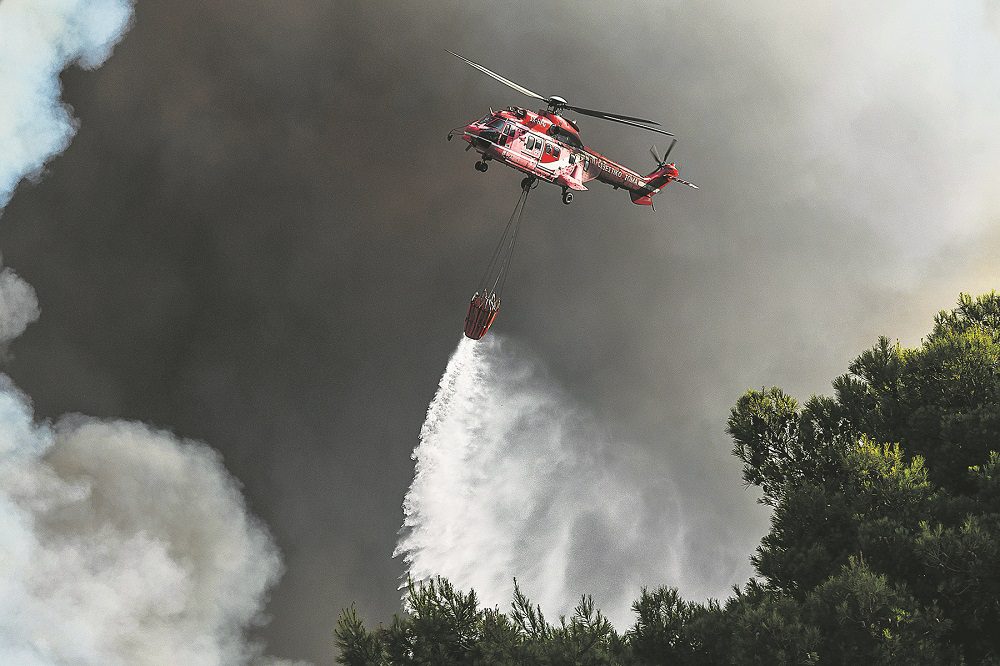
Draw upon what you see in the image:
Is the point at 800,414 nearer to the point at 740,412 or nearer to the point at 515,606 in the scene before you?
the point at 740,412

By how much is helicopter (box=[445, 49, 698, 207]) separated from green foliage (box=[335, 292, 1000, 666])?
10966mm

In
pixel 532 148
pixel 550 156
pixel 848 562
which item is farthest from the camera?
pixel 550 156

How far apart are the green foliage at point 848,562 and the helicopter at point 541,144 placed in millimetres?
10966

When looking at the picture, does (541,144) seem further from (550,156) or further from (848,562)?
(848,562)

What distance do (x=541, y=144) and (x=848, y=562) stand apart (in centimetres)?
1671

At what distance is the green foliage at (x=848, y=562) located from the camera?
63.8 feet

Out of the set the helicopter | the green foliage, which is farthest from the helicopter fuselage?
the green foliage

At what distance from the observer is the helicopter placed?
2997 centimetres

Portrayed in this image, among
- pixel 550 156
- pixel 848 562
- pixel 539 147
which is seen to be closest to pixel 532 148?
pixel 539 147

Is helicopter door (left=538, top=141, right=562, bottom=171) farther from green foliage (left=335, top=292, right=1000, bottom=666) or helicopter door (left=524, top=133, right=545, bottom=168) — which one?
green foliage (left=335, top=292, right=1000, bottom=666)

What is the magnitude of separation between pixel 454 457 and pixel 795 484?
26.2 m

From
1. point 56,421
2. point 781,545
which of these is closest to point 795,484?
point 781,545

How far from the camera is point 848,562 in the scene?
22.0 meters

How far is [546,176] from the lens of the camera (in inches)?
1251
